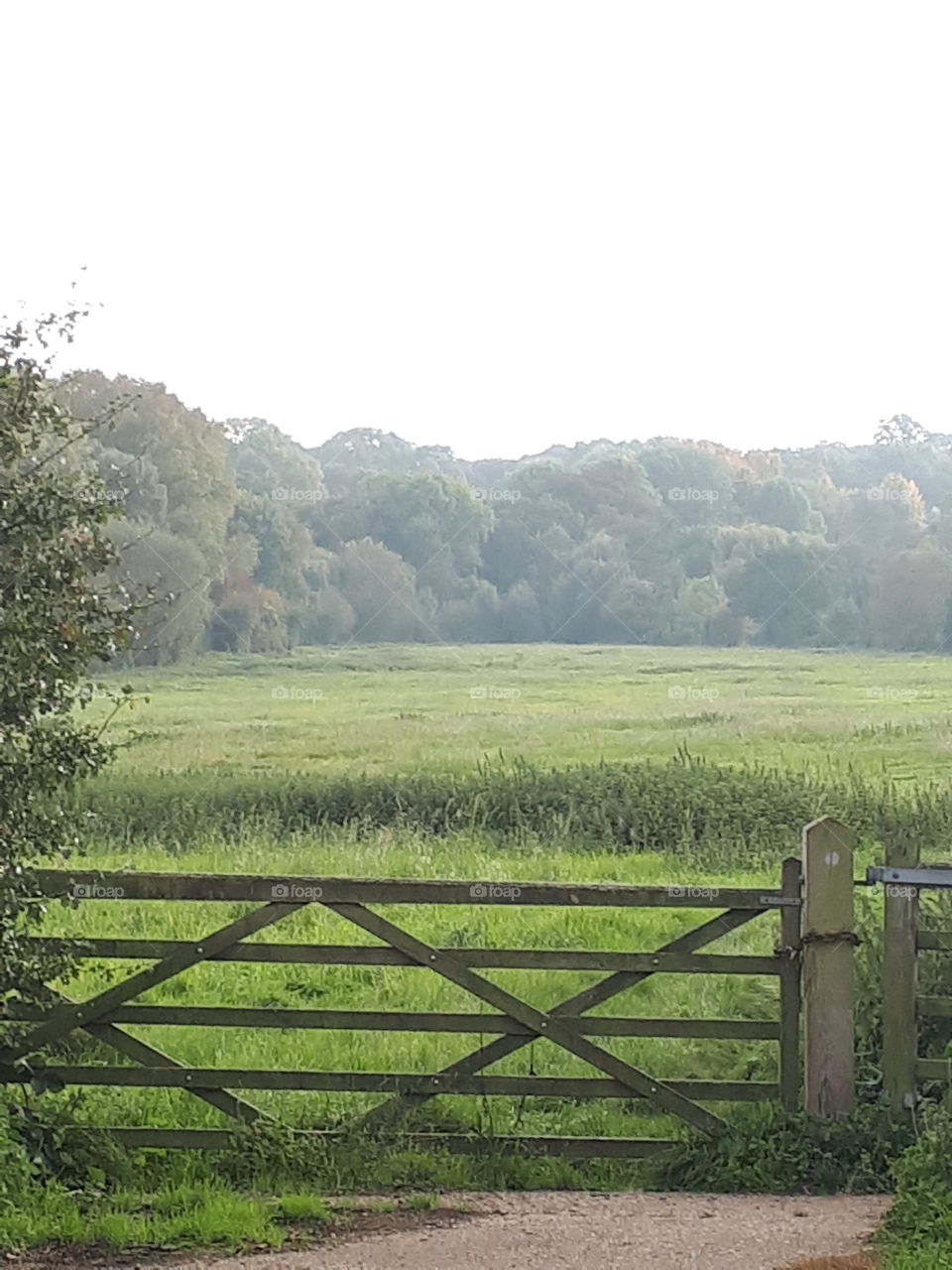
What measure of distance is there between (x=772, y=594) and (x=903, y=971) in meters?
14.3

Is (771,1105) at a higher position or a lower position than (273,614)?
lower

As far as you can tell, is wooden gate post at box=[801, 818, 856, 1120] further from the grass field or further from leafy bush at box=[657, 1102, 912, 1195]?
the grass field

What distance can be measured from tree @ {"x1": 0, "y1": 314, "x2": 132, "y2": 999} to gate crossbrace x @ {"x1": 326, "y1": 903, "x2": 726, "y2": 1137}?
117 centimetres

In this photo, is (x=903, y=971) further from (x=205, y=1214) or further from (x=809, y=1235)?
(x=205, y=1214)

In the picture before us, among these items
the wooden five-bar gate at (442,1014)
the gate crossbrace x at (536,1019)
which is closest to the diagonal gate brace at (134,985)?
the wooden five-bar gate at (442,1014)

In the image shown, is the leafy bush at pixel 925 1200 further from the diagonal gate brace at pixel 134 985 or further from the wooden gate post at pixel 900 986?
the diagonal gate brace at pixel 134 985

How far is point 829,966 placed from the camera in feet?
19.5

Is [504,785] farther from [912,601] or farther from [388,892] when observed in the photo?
[388,892]

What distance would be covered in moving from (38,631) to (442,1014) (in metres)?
2.16

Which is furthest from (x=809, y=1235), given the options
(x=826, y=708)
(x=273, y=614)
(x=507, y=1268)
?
(x=273, y=614)

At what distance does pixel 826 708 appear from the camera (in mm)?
18156

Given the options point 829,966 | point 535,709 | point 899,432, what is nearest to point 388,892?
point 829,966

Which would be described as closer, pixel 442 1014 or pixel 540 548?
pixel 442 1014

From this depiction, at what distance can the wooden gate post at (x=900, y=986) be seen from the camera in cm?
593
